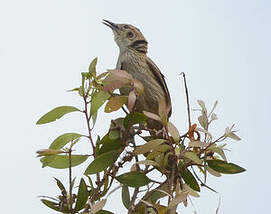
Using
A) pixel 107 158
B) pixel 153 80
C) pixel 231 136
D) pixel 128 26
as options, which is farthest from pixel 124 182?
pixel 128 26

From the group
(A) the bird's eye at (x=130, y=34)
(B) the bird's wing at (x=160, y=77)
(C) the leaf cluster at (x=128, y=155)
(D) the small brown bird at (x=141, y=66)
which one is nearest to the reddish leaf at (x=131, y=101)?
(C) the leaf cluster at (x=128, y=155)

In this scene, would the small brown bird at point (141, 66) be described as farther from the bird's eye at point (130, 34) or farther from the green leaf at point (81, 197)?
the green leaf at point (81, 197)

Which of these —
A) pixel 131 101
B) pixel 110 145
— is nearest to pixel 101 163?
pixel 110 145

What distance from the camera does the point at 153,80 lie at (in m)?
2.23

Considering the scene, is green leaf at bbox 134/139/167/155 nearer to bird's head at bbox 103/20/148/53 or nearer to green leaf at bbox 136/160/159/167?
green leaf at bbox 136/160/159/167

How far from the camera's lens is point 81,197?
1.08 meters

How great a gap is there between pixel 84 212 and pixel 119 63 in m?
Answer: 1.39

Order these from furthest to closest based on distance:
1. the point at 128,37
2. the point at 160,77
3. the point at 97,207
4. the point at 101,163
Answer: the point at 128,37, the point at 160,77, the point at 101,163, the point at 97,207

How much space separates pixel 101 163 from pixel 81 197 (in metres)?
0.10

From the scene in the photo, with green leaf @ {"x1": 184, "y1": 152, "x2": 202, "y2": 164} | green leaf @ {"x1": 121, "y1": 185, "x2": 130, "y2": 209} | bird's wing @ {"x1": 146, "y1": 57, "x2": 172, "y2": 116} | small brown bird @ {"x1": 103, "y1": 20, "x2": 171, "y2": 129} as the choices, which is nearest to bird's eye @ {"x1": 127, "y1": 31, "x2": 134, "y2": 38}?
small brown bird @ {"x1": 103, "y1": 20, "x2": 171, "y2": 129}

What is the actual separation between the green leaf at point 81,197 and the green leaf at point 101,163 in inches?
1.5

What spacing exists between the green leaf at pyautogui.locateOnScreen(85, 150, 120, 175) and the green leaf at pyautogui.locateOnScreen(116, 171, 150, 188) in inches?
2.3

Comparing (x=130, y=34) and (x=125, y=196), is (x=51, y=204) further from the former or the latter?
(x=130, y=34)

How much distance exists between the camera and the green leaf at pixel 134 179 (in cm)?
112
